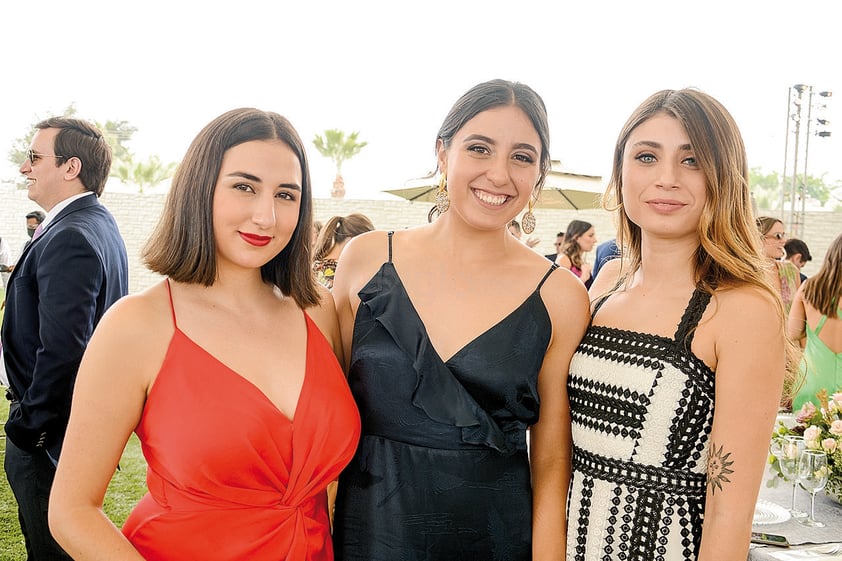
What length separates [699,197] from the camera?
2.07 m

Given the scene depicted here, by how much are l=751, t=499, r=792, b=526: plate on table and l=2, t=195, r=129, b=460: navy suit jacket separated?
270 cm

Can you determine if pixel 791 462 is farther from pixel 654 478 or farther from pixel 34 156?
pixel 34 156

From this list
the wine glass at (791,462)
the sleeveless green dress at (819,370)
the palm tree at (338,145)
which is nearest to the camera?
the wine glass at (791,462)

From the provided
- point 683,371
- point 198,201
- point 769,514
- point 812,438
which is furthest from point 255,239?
point 812,438

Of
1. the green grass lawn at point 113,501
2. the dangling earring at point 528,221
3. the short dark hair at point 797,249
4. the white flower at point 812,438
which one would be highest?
the dangling earring at point 528,221

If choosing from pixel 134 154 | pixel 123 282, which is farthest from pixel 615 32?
pixel 123 282

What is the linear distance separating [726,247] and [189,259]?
1393 millimetres

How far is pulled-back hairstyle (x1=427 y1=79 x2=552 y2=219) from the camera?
7.33 ft

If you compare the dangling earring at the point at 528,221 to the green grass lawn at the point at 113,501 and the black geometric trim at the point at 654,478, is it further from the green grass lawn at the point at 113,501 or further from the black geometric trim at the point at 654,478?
the green grass lawn at the point at 113,501

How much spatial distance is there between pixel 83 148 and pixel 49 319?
0.99 metres

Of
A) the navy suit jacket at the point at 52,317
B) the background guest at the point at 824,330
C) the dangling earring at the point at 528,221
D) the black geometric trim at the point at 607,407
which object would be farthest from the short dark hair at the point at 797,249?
the navy suit jacket at the point at 52,317

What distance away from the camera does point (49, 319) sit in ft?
10.6

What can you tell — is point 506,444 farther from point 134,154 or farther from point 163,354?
point 134,154

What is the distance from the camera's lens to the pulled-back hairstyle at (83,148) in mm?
3738
